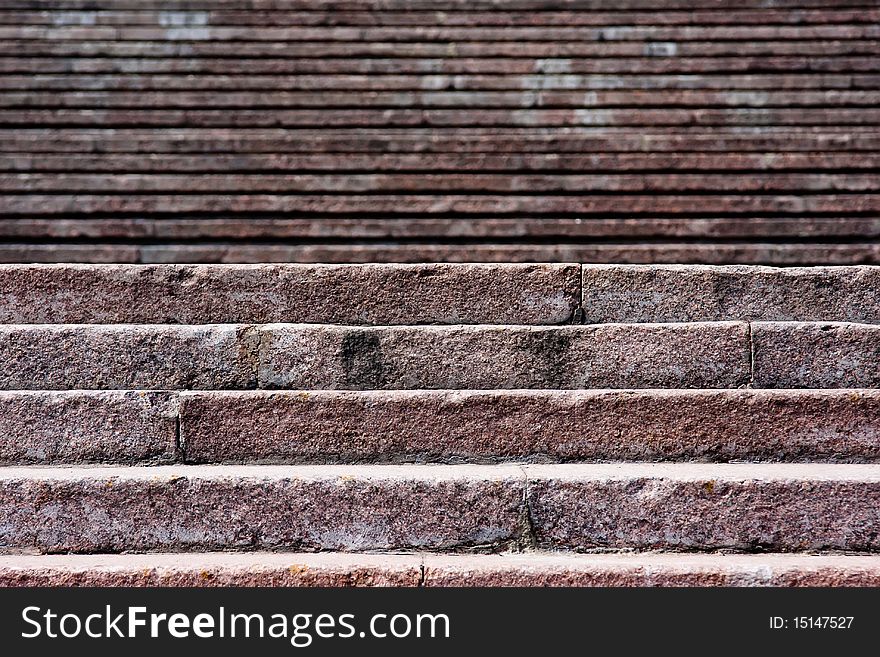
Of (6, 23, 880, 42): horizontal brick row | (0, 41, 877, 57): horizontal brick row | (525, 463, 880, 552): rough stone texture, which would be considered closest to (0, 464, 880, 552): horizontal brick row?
(525, 463, 880, 552): rough stone texture

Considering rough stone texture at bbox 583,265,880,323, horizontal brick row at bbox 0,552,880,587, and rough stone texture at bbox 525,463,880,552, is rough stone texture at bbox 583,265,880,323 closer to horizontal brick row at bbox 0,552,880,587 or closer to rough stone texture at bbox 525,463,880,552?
rough stone texture at bbox 525,463,880,552

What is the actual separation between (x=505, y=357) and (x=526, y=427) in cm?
29

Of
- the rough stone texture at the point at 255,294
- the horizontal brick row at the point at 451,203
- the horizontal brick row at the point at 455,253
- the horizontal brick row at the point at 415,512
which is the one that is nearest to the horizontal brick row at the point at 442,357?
the rough stone texture at the point at 255,294

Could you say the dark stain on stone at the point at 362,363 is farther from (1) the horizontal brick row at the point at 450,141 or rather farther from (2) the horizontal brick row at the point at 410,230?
(1) the horizontal brick row at the point at 450,141

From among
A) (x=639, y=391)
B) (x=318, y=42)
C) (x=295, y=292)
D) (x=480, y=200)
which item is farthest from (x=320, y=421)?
(x=318, y=42)

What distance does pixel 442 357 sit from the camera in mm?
2633

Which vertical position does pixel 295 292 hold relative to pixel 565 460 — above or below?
above

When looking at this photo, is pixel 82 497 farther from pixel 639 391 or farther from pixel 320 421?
pixel 639 391

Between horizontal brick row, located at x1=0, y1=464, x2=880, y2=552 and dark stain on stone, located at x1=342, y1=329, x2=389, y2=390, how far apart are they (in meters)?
0.45

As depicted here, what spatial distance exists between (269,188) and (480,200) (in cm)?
136

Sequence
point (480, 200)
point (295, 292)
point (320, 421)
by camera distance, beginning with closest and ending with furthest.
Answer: point (320, 421) → point (295, 292) → point (480, 200)

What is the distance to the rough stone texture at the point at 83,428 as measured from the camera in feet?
7.97

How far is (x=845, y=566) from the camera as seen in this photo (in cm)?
208

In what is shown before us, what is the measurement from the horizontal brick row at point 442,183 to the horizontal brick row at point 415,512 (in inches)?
110
